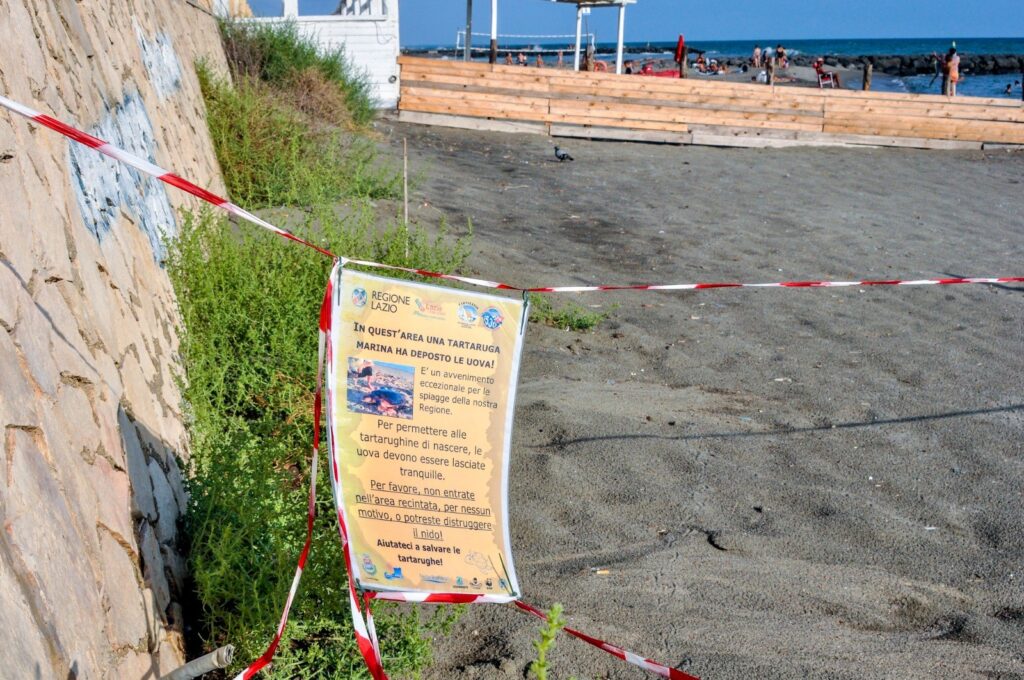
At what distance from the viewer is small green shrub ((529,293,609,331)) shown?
7.46 m

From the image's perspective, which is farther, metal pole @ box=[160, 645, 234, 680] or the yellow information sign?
the yellow information sign

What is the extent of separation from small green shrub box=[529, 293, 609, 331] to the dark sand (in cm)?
15

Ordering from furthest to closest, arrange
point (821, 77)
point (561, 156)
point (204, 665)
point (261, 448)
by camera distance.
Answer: point (821, 77) → point (561, 156) → point (261, 448) → point (204, 665)

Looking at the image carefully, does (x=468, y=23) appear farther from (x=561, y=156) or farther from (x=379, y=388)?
(x=379, y=388)

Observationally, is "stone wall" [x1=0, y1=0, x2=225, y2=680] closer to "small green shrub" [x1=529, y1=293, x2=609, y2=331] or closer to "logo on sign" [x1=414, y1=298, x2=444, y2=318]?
"logo on sign" [x1=414, y1=298, x2=444, y2=318]

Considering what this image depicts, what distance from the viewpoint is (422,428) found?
116 inches

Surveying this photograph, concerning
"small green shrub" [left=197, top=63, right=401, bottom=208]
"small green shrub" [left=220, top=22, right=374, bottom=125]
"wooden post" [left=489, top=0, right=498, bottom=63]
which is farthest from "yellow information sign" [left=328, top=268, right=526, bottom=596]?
"wooden post" [left=489, top=0, right=498, bottom=63]

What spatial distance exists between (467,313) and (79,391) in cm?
A: 118

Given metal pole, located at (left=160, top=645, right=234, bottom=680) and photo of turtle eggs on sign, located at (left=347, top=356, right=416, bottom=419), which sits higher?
photo of turtle eggs on sign, located at (left=347, top=356, right=416, bottom=419)

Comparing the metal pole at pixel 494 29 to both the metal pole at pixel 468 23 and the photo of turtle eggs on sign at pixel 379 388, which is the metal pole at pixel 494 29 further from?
the photo of turtle eggs on sign at pixel 379 388

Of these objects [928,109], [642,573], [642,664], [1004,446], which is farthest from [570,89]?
[642,664]

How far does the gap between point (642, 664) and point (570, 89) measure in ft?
60.1

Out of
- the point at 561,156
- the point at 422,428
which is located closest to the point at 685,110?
the point at 561,156

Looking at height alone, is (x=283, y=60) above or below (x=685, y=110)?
above
